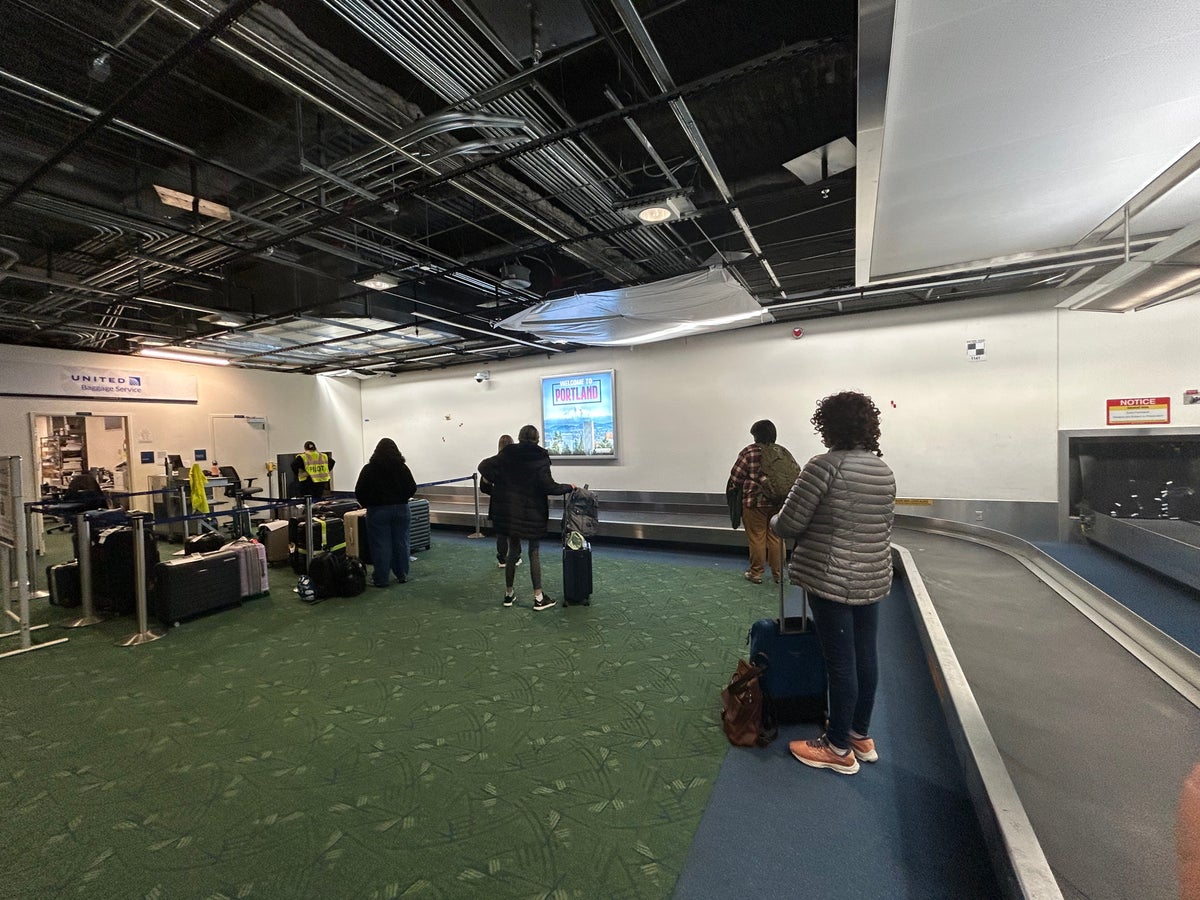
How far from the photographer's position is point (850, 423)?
76.8 inches

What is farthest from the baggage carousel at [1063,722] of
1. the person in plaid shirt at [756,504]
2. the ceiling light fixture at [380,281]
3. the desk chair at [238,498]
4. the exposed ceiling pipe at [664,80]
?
the desk chair at [238,498]

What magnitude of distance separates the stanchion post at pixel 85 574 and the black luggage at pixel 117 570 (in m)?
0.12

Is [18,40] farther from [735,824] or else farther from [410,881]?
[735,824]

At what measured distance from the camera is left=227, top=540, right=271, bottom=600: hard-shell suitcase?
4.45 m

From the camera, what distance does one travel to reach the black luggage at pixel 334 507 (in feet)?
19.1

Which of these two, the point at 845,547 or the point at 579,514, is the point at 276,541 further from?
the point at 845,547

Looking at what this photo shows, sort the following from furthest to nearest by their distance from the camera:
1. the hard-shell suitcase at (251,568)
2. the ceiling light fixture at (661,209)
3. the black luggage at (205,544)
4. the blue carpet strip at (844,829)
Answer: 1. the black luggage at (205,544)
2. the hard-shell suitcase at (251,568)
3. the ceiling light fixture at (661,209)
4. the blue carpet strip at (844,829)

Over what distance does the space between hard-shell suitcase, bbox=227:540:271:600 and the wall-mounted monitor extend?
15.4 ft

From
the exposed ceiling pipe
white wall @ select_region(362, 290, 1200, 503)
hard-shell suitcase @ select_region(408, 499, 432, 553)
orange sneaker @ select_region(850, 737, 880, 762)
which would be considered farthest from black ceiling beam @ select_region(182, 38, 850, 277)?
white wall @ select_region(362, 290, 1200, 503)

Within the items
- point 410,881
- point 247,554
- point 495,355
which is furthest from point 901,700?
point 495,355

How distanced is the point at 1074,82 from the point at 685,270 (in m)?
3.29

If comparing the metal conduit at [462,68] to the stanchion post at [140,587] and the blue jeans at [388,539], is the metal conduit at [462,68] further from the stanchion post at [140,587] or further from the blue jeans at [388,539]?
the stanchion post at [140,587]

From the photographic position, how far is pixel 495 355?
8.91 m

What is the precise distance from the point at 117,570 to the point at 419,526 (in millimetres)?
2932
